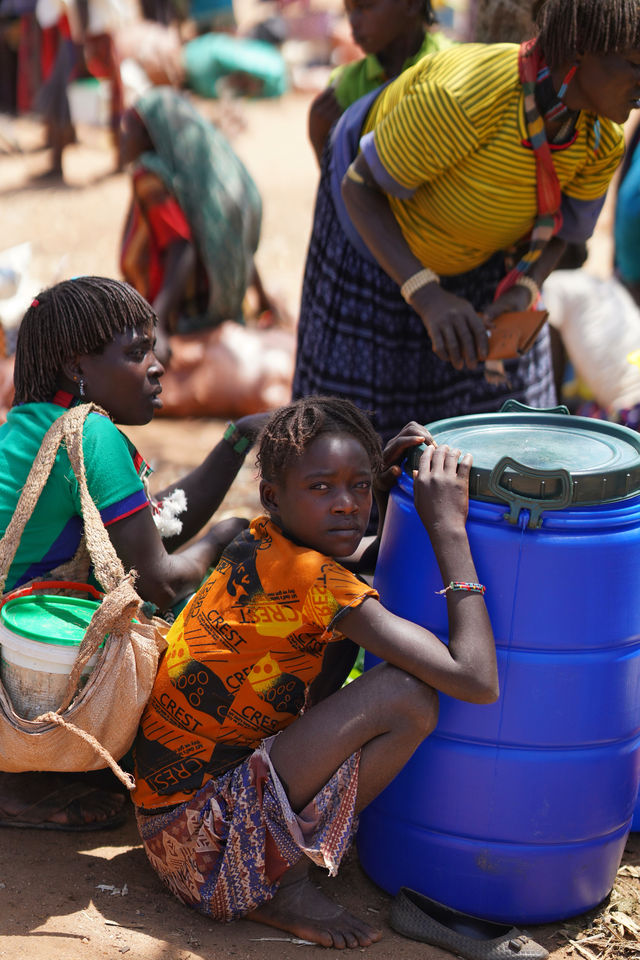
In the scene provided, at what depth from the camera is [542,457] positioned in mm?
2166

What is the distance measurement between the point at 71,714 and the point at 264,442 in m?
0.63

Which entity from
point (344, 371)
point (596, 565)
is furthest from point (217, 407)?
point (596, 565)

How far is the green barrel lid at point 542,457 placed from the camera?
1979 mm

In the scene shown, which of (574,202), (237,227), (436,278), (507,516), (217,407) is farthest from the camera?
(237,227)

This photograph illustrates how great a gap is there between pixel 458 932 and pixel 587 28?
1.86 m

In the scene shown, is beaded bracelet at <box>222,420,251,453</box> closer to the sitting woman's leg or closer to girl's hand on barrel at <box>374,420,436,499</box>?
girl's hand on barrel at <box>374,420,436,499</box>

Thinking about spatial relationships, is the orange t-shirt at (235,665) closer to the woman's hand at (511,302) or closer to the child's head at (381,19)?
the woman's hand at (511,302)

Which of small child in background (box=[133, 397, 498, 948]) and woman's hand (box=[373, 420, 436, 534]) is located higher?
woman's hand (box=[373, 420, 436, 534])

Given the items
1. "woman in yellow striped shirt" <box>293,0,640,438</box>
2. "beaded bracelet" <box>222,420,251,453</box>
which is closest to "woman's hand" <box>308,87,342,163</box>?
"woman in yellow striped shirt" <box>293,0,640,438</box>

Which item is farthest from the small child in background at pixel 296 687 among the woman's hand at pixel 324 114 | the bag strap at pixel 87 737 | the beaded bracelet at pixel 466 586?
the woman's hand at pixel 324 114

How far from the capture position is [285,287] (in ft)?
25.1

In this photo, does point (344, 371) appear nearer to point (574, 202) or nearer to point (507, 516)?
point (574, 202)

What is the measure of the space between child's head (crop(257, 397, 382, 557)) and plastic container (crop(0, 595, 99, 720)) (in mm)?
470

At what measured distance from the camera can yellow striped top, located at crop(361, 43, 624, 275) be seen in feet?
8.29
